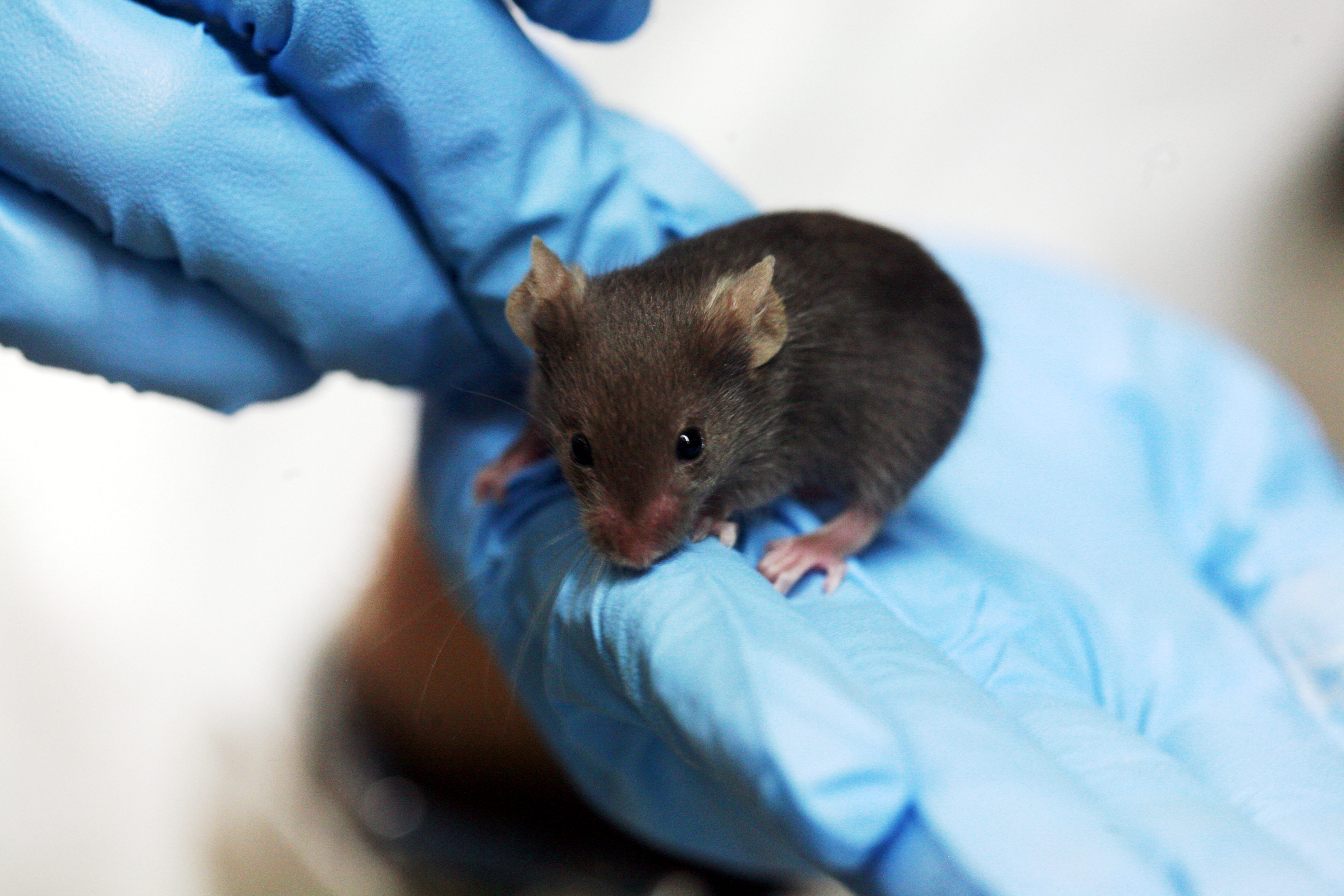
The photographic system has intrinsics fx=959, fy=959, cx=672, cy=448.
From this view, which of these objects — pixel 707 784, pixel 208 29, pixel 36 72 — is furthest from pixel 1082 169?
pixel 36 72

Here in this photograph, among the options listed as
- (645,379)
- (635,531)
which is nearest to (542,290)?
(645,379)

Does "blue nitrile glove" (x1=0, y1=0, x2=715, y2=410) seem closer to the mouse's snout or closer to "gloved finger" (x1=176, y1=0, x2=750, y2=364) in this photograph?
"gloved finger" (x1=176, y1=0, x2=750, y2=364)

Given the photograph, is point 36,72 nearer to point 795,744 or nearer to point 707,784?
point 795,744

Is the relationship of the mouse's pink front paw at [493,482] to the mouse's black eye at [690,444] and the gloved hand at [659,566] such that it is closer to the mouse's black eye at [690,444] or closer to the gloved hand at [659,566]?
the gloved hand at [659,566]

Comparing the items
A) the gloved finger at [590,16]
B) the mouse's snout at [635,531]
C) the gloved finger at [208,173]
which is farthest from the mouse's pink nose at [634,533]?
the gloved finger at [590,16]

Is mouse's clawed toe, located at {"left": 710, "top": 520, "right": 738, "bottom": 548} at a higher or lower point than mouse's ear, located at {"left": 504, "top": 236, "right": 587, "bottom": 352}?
lower

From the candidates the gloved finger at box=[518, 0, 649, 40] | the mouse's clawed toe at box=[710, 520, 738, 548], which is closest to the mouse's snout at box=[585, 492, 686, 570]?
the mouse's clawed toe at box=[710, 520, 738, 548]

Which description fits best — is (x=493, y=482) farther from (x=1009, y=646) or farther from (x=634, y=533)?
(x=1009, y=646)
